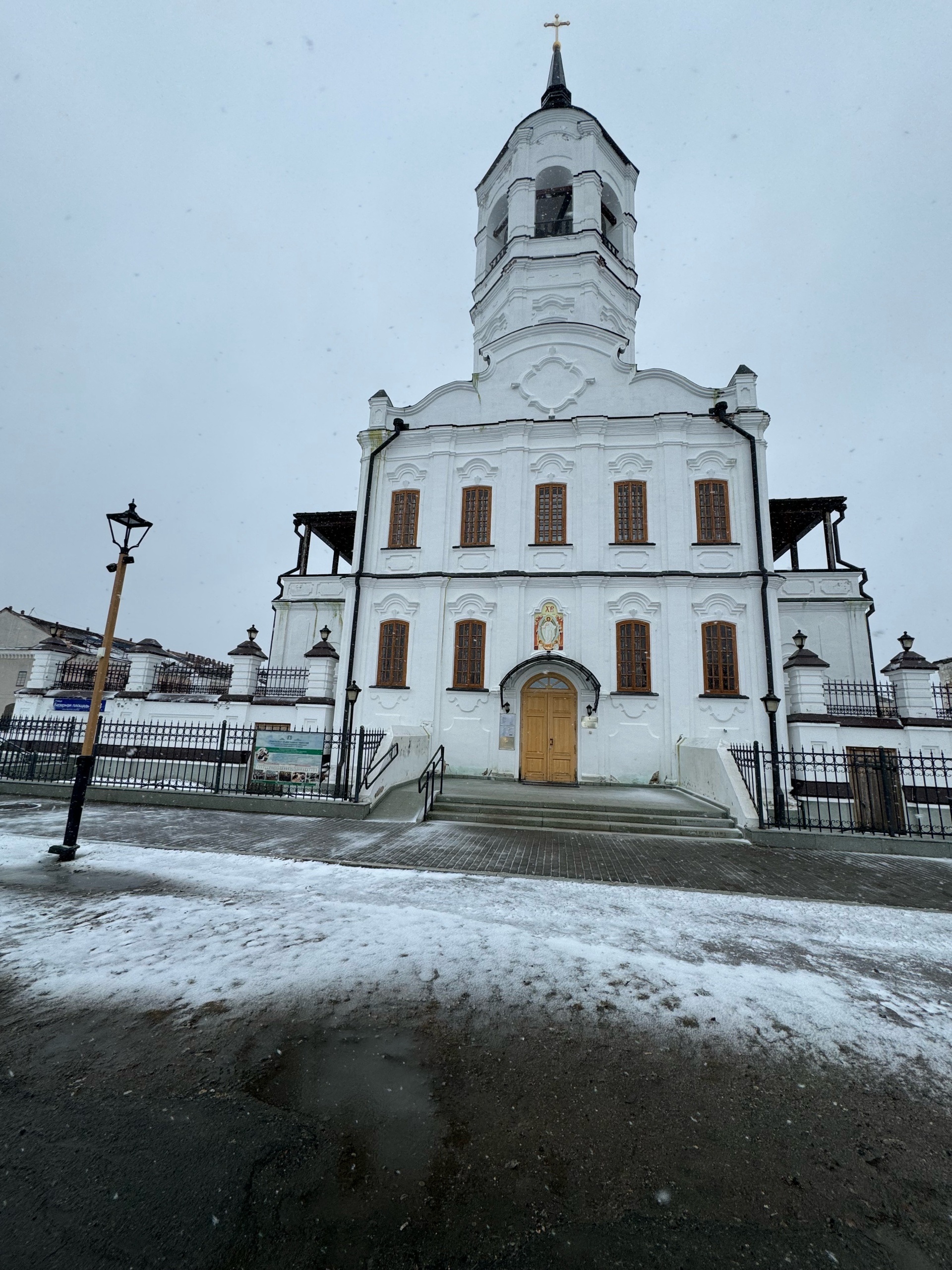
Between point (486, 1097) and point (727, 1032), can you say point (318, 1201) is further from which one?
point (727, 1032)

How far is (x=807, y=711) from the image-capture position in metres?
13.9

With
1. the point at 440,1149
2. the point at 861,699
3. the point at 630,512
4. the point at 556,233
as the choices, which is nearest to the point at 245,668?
the point at 630,512

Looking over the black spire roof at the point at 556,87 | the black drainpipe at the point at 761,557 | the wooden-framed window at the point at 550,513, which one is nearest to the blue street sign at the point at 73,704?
the wooden-framed window at the point at 550,513

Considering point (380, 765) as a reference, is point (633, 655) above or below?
above

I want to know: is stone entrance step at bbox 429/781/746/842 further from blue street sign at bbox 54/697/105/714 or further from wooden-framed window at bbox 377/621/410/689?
blue street sign at bbox 54/697/105/714

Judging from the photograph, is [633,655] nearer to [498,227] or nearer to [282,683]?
[282,683]

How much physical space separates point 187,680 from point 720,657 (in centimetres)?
1628

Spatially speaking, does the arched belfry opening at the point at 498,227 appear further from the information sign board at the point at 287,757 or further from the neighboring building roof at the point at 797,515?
the information sign board at the point at 287,757

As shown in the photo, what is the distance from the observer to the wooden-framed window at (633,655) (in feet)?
50.5

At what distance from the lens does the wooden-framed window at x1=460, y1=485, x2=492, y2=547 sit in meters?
17.1

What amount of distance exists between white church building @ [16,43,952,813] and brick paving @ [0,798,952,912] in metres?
4.16

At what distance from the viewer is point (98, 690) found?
7.25 meters

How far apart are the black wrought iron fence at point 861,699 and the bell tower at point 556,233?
12888mm

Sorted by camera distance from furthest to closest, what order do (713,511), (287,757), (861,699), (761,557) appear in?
(713,511)
(861,699)
(761,557)
(287,757)
